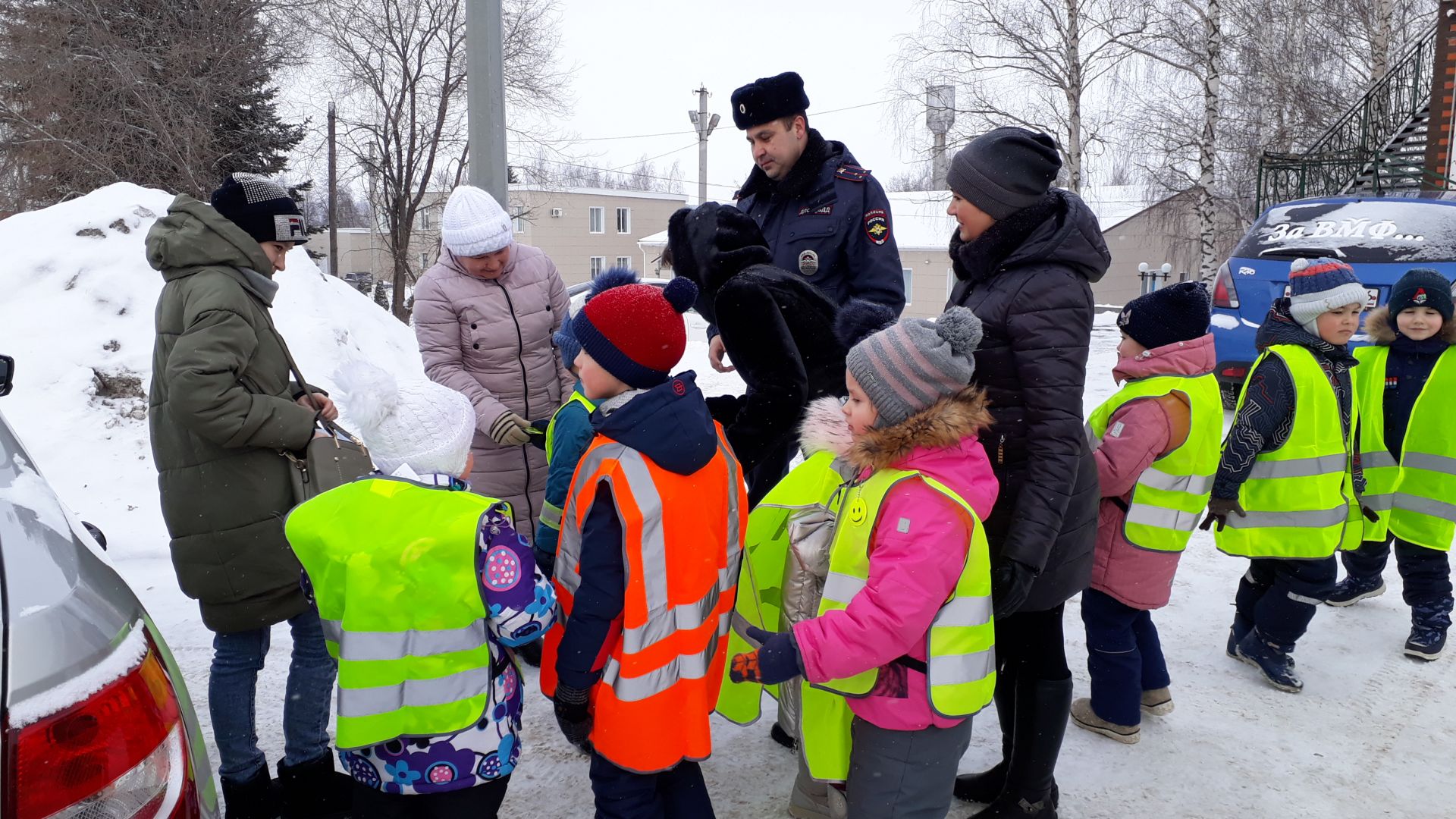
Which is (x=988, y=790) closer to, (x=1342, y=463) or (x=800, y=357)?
(x=800, y=357)

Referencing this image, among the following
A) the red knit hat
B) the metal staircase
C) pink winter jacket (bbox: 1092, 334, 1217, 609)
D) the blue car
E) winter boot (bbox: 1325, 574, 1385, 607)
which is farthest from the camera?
the metal staircase

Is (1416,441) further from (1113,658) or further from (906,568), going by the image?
(906,568)

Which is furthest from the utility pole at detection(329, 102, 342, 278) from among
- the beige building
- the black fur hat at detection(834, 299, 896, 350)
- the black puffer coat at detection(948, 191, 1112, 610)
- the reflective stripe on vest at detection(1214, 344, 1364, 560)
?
the black puffer coat at detection(948, 191, 1112, 610)

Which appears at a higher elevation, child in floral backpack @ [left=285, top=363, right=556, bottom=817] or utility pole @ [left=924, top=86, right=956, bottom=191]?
utility pole @ [left=924, top=86, right=956, bottom=191]

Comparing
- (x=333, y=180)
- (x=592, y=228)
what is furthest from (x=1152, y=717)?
(x=592, y=228)

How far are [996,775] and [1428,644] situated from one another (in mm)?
2425

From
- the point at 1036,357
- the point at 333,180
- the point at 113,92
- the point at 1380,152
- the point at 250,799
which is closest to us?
the point at 1036,357

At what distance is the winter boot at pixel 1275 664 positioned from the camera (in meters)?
3.73

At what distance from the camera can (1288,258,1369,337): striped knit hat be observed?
3.57 meters

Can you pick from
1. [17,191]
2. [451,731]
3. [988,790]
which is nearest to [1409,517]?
[988,790]

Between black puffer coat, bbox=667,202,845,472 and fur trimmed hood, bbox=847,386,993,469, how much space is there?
0.67m

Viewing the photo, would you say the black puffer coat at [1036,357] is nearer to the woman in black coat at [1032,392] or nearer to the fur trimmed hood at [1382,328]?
the woman in black coat at [1032,392]

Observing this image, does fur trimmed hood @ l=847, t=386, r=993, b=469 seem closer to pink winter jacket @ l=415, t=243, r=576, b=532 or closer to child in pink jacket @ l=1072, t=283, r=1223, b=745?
child in pink jacket @ l=1072, t=283, r=1223, b=745

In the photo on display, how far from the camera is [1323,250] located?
7547 millimetres
